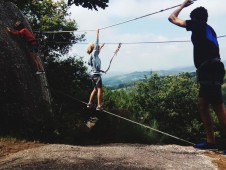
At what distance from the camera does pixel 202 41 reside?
6.94m

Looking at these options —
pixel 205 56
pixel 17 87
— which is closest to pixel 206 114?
pixel 205 56

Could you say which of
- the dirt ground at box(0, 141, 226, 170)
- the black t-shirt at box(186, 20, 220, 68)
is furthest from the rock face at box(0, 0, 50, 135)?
the black t-shirt at box(186, 20, 220, 68)

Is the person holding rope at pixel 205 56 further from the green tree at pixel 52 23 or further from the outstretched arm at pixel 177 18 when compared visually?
the green tree at pixel 52 23

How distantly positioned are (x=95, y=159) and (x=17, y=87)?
5858 mm

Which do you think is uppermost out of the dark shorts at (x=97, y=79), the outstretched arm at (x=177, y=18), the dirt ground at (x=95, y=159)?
the outstretched arm at (x=177, y=18)

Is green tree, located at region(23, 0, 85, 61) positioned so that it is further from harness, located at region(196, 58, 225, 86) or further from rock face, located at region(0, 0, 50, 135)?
harness, located at region(196, 58, 225, 86)

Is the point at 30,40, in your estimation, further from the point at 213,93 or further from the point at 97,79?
the point at 213,93

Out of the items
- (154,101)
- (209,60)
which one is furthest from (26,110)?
(154,101)

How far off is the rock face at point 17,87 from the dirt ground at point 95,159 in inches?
80.1

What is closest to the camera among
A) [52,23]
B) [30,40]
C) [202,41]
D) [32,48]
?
[202,41]

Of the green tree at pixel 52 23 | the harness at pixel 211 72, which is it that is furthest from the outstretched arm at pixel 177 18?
Answer: the green tree at pixel 52 23

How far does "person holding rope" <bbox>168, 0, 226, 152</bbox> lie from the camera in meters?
6.93

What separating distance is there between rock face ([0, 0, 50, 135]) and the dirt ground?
2035 millimetres

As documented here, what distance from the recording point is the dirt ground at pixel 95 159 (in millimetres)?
8578
